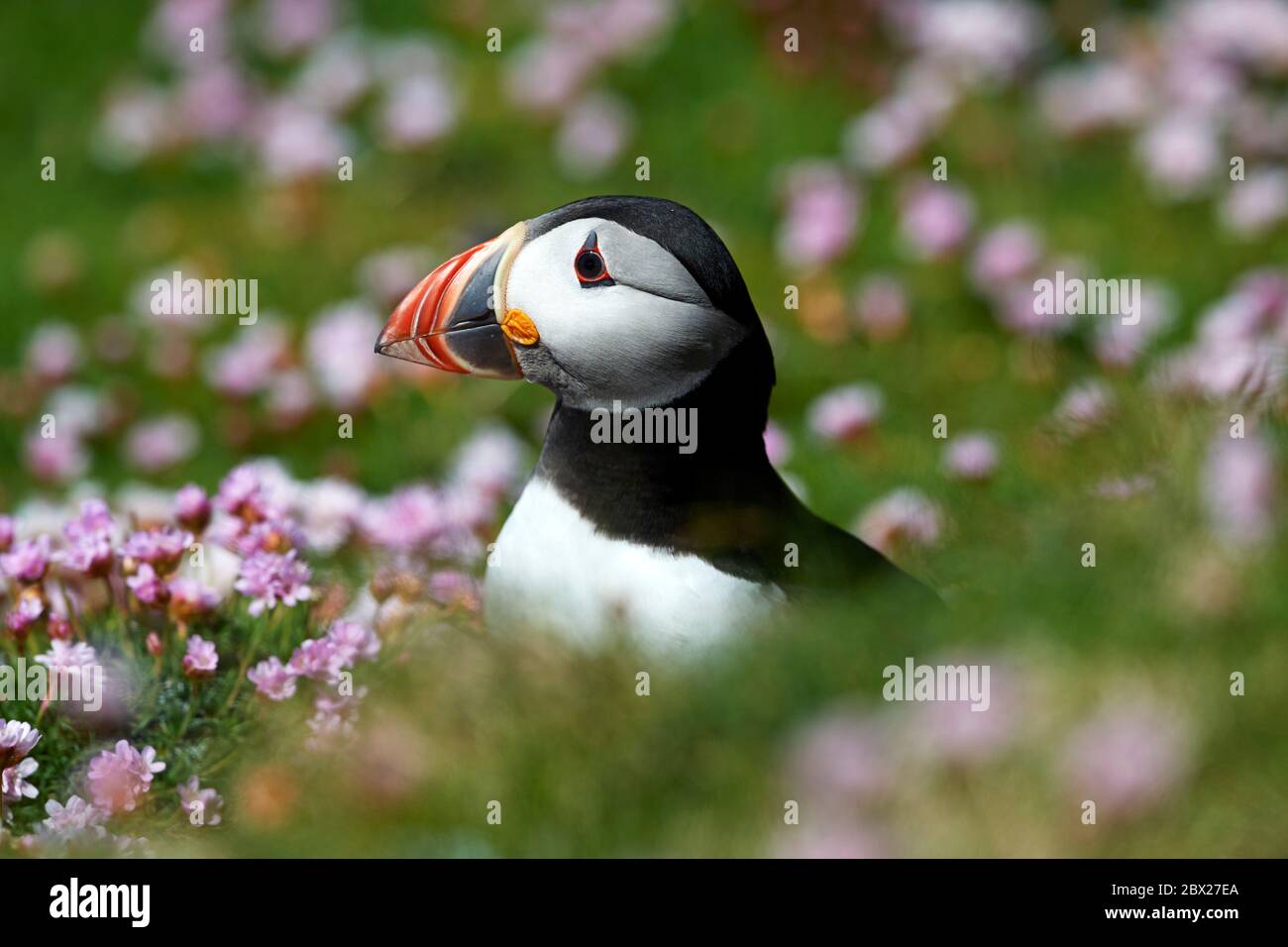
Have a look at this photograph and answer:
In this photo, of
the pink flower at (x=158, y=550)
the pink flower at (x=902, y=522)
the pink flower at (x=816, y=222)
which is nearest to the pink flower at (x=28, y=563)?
the pink flower at (x=158, y=550)

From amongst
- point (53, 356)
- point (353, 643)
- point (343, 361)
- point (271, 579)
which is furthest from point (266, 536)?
point (53, 356)

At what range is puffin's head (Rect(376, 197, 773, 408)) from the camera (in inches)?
131

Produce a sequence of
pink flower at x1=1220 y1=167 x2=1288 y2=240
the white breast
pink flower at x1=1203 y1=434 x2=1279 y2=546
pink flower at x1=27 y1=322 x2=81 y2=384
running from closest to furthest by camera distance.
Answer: pink flower at x1=1203 y1=434 x2=1279 y2=546, the white breast, pink flower at x1=27 y1=322 x2=81 y2=384, pink flower at x1=1220 y1=167 x2=1288 y2=240

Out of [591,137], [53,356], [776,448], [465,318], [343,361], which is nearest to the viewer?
[465,318]

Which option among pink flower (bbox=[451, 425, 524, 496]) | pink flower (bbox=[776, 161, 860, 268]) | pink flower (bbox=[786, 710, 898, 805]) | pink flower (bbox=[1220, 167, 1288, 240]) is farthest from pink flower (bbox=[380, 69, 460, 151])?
pink flower (bbox=[786, 710, 898, 805])

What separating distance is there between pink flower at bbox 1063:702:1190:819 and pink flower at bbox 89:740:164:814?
1.61m

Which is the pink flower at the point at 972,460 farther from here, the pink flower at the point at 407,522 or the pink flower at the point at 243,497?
the pink flower at the point at 243,497

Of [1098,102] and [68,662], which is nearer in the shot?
[68,662]

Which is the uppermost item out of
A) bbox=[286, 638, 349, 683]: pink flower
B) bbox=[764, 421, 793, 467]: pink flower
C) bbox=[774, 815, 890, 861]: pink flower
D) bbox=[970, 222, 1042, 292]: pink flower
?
bbox=[970, 222, 1042, 292]: pink flower

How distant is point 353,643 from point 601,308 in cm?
77

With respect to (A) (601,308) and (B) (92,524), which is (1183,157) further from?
(B) (92,524)

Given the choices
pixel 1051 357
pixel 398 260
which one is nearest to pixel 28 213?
pixel 398 260

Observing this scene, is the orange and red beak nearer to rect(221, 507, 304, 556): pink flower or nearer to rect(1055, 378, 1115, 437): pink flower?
rect(221, 507, 304, 556): pink flower

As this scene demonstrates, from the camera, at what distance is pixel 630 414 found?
3.41 metres
